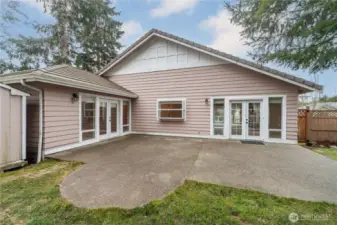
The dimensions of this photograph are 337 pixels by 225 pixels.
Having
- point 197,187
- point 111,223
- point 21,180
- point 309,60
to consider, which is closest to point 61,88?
point 21,180

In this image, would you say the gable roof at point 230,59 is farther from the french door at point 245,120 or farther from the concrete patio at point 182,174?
the concrete patio at point 182,174

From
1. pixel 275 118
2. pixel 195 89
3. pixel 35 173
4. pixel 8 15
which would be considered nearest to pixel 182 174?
pixel 35 173

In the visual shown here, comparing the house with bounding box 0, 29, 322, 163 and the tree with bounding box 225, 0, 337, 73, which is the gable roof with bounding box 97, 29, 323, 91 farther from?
the tree with bounding box 225, 0, 337, 73

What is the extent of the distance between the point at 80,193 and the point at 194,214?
182 cm

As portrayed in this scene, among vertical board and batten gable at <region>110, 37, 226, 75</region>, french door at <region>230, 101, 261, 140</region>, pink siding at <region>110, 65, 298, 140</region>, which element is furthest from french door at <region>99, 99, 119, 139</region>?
french door at <region>230, 101, 261, 140</region>

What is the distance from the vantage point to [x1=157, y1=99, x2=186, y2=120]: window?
24.3 ft

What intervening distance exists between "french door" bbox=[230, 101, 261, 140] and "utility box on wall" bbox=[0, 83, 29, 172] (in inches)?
287

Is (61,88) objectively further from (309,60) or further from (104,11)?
(104,11)

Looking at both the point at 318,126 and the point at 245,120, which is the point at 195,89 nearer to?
the point at 245,120

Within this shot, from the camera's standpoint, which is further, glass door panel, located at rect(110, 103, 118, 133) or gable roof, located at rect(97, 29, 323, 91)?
glass door panel, located at rect(110, 103, 118, 133)

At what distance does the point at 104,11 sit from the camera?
12.7m

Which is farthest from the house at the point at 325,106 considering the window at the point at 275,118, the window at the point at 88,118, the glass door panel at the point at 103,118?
the window at the point at 88,118

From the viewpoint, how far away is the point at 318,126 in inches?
267

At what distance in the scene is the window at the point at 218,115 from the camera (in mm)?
6953
